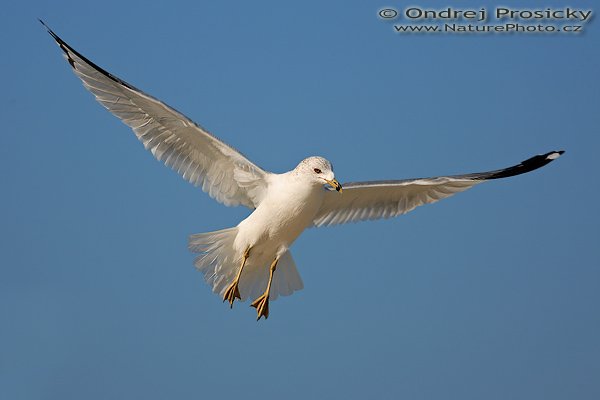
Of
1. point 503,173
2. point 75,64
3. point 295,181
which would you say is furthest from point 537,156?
point 75,64

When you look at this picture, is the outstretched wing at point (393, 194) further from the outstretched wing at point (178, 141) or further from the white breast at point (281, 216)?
the outstretched wing at point (178, 141)

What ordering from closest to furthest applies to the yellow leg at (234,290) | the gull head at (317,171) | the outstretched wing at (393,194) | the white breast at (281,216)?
1. the gull head at (317,171)
2. the white breast at (281,216)
3. the yellow leg at (234,290)
4. the outstretched wing at (393,194)

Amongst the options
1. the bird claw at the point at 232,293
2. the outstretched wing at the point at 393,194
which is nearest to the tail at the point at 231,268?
the bird claw at the point at 232,293

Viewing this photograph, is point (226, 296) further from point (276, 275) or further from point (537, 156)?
point (537, 156)

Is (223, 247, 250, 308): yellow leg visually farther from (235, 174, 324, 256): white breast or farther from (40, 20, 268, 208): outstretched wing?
(40, 20, 268, 208): outstretched wing

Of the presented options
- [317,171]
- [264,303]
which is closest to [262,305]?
[264,303]

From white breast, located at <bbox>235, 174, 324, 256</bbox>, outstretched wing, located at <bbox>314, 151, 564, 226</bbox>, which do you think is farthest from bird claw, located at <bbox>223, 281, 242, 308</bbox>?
outstretched wing, located at <bbox>314, 151, 564, 226</bbox>

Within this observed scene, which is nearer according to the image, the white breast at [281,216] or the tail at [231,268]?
the white breast at [281,216]

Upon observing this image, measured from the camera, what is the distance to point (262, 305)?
11.8 metres

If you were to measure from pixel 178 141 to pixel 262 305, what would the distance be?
1551 mm

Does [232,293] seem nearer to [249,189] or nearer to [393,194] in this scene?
[249,189]

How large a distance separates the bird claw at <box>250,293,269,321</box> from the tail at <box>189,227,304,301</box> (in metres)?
0.15

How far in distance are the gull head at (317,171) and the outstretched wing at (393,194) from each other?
0.67 meters

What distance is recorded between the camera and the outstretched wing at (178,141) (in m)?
11.4
